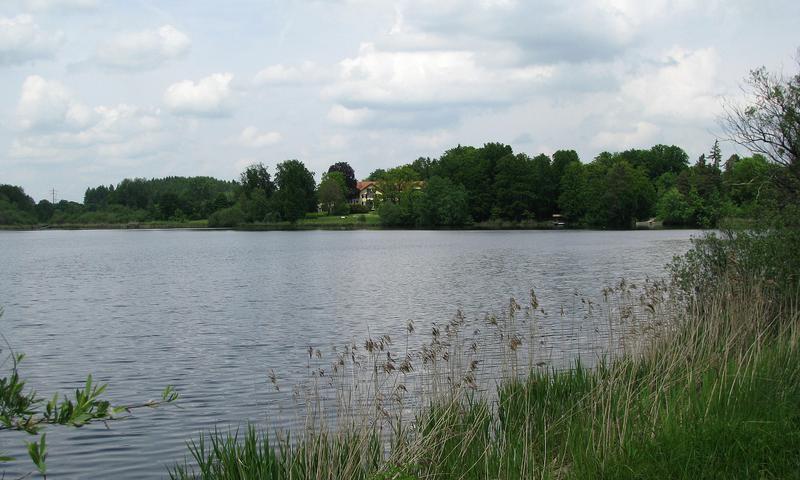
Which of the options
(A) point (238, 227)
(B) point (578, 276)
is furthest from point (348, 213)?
(B) point (578, 276)

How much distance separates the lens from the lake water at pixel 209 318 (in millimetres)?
12586

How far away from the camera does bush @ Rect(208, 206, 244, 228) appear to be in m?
154

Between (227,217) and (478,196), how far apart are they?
52.1m

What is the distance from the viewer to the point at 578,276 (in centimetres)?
3838

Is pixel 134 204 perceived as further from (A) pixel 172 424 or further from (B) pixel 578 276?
(A) pixel 172 424

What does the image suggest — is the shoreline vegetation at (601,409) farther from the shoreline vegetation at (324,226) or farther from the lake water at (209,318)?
the shoreline vegetation at (324,226)

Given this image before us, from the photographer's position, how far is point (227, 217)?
6107 inches

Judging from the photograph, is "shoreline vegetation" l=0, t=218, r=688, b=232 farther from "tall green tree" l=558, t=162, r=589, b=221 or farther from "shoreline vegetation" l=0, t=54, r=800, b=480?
"shoreline vegetation" l=0, t=54, r=800, b=480

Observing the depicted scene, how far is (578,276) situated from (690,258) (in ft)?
73.6

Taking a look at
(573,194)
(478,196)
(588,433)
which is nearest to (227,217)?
(478,196)

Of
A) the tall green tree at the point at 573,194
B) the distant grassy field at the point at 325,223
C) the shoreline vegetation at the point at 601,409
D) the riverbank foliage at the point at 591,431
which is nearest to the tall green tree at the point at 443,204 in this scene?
the distant grassy field at the point at 325,223

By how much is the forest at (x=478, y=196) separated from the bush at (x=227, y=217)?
0.20m

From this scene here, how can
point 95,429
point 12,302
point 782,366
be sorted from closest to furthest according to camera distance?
1. point 782,366
2. point 95,429
3. point 12,302

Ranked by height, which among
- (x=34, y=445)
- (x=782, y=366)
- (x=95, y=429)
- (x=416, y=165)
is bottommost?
(x=95, y=429)
